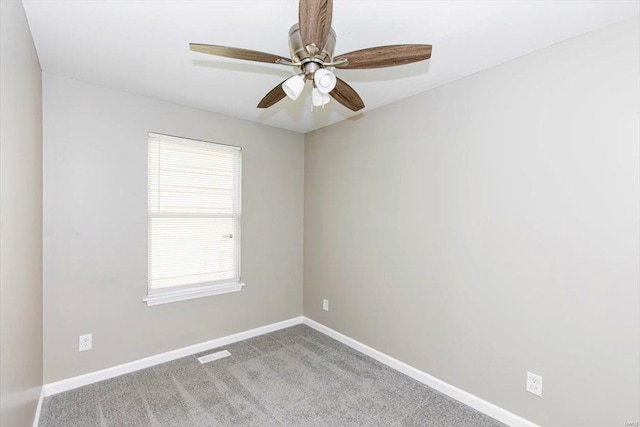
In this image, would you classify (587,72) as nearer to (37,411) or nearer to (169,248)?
(169,248)

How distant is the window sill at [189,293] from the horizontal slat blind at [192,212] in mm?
62

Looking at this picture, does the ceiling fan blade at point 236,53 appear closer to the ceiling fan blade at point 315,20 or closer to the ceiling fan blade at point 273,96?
the ceiling fan blade at point 315,20

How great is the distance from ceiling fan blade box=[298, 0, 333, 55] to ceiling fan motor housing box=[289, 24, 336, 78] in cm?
6

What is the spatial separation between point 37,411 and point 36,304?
2.41 feet

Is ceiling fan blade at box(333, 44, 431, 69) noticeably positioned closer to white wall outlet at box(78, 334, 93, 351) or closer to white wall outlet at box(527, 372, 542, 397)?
white wall outlet at box(527, 372, 542, 397)

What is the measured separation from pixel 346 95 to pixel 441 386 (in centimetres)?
234

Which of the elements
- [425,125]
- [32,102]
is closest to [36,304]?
[32,102]

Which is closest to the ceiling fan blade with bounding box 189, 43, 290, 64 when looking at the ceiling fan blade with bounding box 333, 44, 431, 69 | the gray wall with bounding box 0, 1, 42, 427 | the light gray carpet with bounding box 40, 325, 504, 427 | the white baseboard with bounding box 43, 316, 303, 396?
the ceiling fan blade with bounding box 333, 44, 431, 69

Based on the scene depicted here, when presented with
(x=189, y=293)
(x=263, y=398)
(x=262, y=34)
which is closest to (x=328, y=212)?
(x=189, y=293)

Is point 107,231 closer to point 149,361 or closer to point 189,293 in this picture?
point 189,293

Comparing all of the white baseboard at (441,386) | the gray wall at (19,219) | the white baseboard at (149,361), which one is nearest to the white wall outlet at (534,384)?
the white baseboard at (441,386)

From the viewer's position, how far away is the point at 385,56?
1.49m

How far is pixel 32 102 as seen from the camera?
1.93 meters

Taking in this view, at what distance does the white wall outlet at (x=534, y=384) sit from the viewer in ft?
6.47
